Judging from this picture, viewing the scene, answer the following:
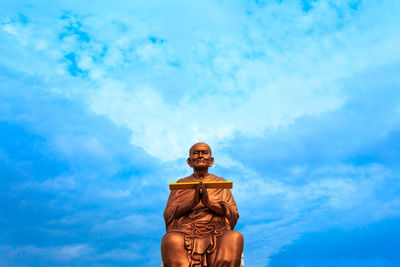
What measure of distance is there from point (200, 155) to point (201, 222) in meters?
1.79

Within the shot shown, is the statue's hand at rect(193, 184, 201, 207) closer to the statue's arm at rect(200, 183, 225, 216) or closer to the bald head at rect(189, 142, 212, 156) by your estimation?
the statue's arm at rect(200, 183, 225, 216)

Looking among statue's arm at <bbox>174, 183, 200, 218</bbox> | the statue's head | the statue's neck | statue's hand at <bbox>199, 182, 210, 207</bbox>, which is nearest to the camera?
statue's hand at <bbox>199, 182, 210, 207</bbox>

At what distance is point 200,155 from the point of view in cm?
1138

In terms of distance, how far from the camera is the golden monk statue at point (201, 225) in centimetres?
923

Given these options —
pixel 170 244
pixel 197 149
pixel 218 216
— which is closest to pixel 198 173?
A: pixel 197 149

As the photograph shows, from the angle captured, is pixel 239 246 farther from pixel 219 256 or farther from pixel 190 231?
pixel 190 231

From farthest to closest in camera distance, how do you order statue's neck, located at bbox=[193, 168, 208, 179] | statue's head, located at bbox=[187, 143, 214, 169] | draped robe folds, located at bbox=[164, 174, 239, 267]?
statue's neck, located at bbox=[193, 168, 208, 179]
statue's head, located at bbox=[187, 143, 214, 169]
draped robe folds, located at bbox=[164, 174, 239, 267]

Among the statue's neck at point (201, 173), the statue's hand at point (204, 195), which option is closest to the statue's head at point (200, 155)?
the statue's neck at point (201, 173)

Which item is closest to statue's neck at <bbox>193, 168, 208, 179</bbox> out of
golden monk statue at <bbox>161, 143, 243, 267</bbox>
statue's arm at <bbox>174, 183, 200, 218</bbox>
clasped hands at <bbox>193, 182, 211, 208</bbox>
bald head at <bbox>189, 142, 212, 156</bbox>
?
golden monk statue at <bbox>161, 143, 243, 267</bbox>

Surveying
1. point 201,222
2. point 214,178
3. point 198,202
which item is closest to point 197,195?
point 198,202

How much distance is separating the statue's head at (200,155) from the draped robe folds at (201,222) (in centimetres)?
47

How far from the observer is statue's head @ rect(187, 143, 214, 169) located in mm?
11375

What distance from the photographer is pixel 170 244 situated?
9359 mm

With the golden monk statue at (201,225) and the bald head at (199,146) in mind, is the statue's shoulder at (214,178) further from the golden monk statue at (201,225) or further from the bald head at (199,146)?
the bald head at (199,146)
